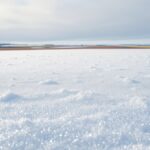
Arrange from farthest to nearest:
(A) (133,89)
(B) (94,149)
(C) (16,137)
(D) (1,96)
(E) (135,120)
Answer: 1. (A) (133,89)
2. (D) (1,96)
3. (E) (135,120)
4. (C) (16,137)
5. (B) (94,149)

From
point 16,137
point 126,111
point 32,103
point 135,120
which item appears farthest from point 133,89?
point 16,137

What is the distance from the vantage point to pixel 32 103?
3.27 m

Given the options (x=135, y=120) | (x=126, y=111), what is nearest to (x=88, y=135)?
(x=135, y=120)

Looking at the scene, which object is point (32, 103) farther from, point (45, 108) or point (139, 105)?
point (139, 105)

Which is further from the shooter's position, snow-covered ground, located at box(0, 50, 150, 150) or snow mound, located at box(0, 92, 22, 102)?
snow mound, located at box(0, 92, 22, 102)

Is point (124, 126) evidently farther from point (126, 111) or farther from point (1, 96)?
point (1, 96)

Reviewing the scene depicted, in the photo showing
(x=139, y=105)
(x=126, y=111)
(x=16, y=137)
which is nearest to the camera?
(x=16, y=137)

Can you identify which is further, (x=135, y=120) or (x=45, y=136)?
(x=135, y=120)

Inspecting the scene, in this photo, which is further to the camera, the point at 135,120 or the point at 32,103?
the point at 32,103

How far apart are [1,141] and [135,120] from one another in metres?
1.51

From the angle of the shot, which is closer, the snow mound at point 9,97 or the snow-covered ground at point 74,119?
the snow-covered ground at point 74,119

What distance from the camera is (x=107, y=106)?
10.3 feet

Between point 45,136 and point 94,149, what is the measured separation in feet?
1.72

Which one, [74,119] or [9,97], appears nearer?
[74,119]
